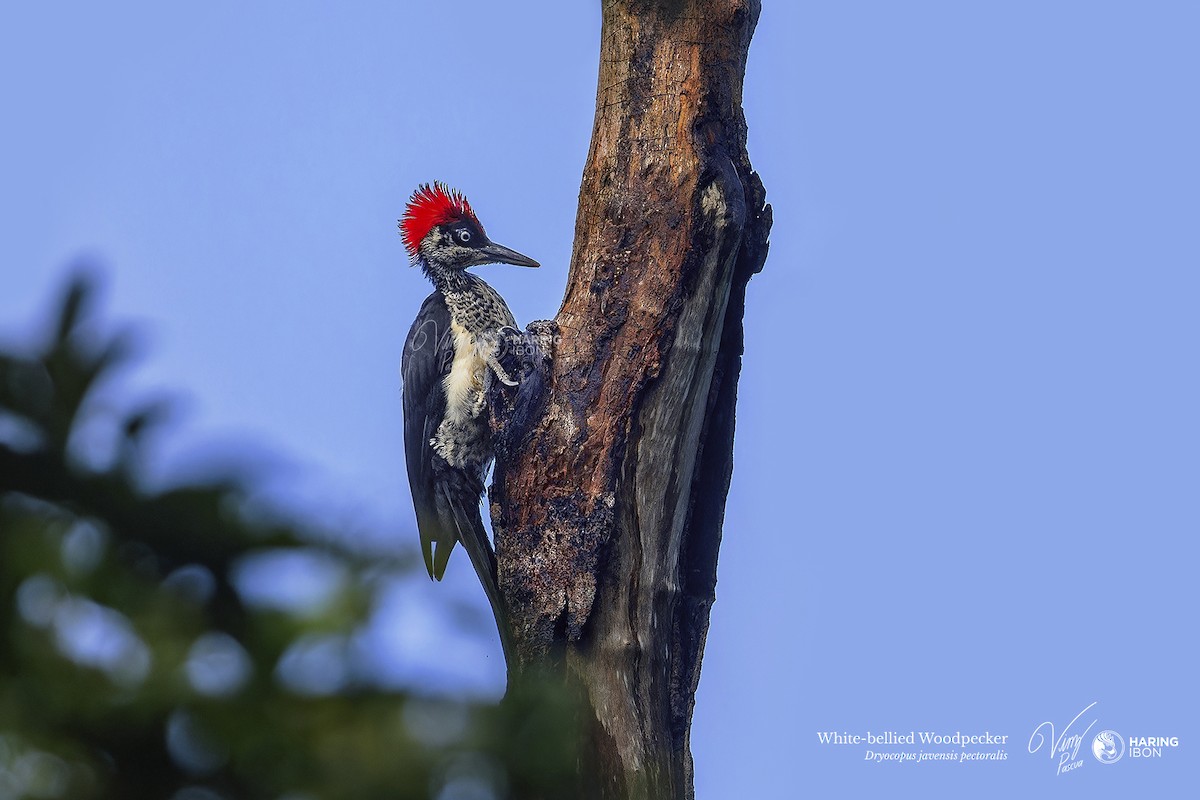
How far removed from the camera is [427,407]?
16.6 ft

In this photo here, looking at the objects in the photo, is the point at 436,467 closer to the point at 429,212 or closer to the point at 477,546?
the point at 477,546

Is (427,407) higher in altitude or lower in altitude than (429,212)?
lower

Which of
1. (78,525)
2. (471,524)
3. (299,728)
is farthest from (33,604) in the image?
(471,524)

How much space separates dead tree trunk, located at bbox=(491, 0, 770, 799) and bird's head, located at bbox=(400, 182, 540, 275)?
1314mm

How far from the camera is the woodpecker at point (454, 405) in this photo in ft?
15.7

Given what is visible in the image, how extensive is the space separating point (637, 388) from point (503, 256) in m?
1.64

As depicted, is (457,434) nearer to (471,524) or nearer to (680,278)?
(471,524)

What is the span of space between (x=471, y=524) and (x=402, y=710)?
156 inches

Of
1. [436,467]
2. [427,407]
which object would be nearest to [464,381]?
[427,407]

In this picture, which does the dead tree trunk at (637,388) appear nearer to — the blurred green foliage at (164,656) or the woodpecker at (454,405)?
the woodpecker at (454,405)

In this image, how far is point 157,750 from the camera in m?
0.82

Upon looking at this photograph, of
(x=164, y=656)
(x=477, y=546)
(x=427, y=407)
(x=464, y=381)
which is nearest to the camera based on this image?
(x=164, y=656)

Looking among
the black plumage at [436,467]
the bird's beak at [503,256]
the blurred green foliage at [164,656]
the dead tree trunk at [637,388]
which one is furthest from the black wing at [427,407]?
the blurred green foliage at [164,656]

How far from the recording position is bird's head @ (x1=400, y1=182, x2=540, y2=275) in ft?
18.3
